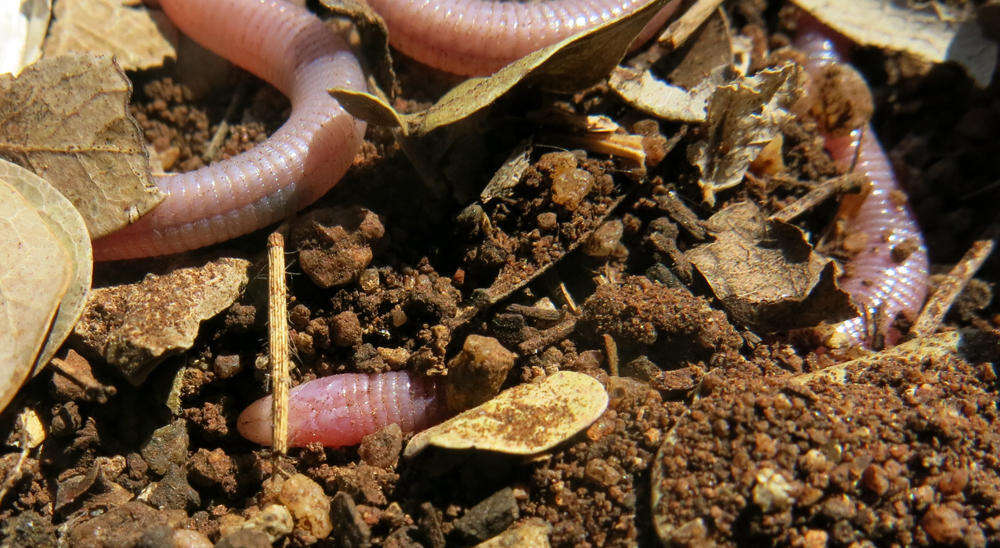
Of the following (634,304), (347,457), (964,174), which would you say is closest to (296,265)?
(347,457)

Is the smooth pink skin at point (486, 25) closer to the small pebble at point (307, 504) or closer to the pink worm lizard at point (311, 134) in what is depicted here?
the pink worm lizard at point (311, 134)

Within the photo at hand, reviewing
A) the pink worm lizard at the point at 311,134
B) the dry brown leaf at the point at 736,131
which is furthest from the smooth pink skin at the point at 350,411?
the dry brown leaf at the point at 736,131

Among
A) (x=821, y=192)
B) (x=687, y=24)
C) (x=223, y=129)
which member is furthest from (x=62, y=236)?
(x=821, y=192)

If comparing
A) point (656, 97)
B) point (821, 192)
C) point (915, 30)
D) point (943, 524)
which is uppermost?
point (915, 30)

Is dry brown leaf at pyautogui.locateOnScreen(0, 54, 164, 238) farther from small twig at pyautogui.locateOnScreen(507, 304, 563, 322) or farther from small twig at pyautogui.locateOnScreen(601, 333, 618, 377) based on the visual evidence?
small twig at pyautogui.locateOnScreen(601, 333, 618, 377)

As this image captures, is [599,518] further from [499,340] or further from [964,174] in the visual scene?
[964,174]

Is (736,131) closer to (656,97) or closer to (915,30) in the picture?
(656,97)
